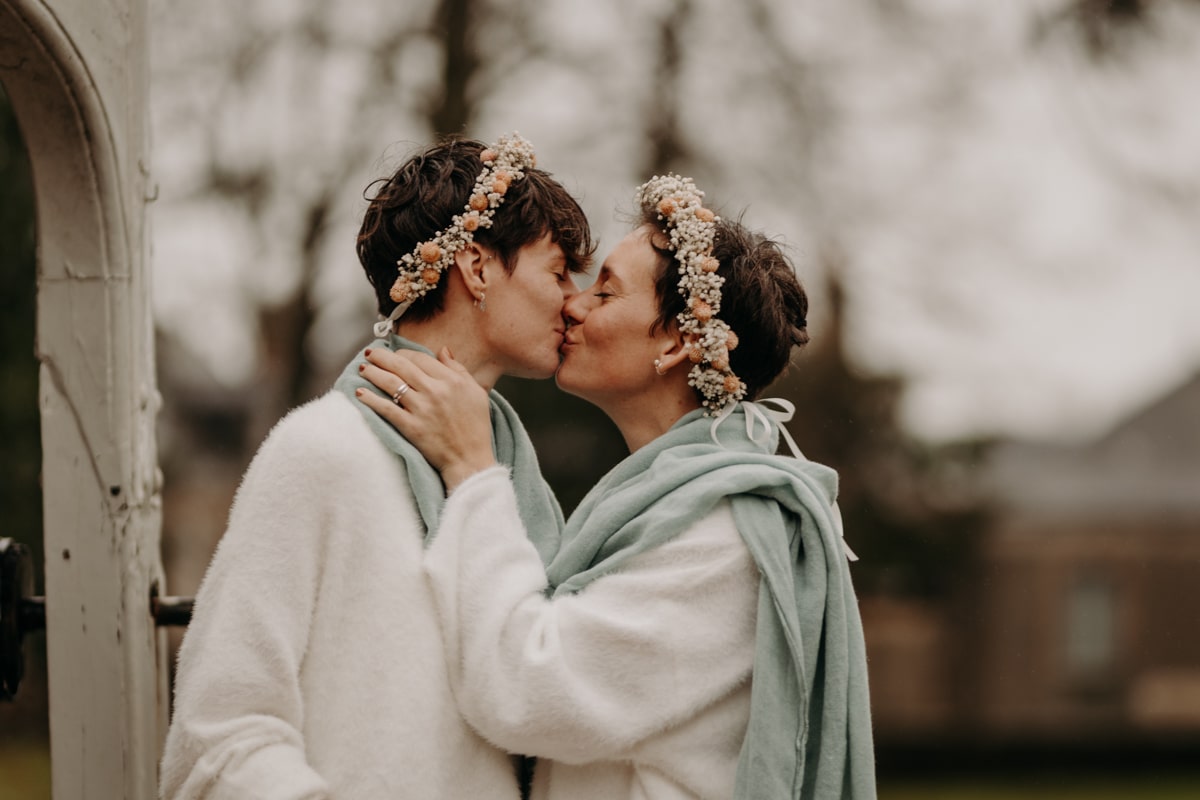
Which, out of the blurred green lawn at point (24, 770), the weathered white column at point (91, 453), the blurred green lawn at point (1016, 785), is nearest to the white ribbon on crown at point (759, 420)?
the weathered white column at point (91, 453)

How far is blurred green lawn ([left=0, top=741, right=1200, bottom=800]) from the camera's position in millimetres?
15125

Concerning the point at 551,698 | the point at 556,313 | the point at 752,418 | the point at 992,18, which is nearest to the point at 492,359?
the point at 556,313

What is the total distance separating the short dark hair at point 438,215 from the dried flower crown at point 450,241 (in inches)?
0.8

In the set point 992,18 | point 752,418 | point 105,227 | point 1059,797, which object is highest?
point 992,18

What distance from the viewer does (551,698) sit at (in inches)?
91.5

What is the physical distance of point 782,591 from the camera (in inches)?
96.6

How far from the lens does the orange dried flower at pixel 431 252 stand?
2.64 m

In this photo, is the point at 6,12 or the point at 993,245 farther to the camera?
the point at 993,245

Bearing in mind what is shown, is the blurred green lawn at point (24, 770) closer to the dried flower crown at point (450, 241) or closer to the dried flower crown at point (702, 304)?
the dried flower crown at point (450, 241)

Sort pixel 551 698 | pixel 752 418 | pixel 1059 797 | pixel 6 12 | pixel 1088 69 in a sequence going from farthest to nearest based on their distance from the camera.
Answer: pixel 1059 797 < pixel 1088 69 < pixel 752 418 < pixel 6 12 < pixel 551 698

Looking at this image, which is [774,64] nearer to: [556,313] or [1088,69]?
[1088,69]

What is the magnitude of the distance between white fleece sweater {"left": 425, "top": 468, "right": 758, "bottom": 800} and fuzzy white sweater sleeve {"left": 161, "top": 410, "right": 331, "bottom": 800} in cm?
24

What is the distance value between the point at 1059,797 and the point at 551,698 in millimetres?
20194

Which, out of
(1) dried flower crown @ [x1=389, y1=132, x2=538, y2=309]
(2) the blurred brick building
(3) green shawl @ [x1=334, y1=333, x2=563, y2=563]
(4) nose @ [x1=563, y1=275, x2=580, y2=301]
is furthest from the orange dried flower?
(2) the blurred brick building
